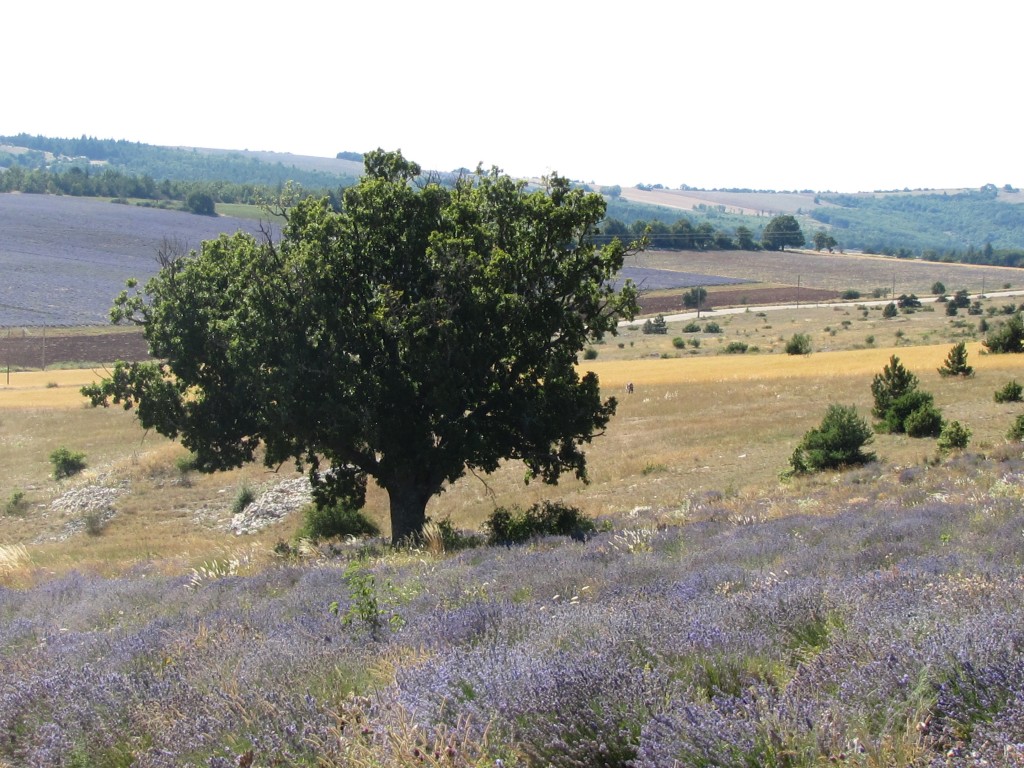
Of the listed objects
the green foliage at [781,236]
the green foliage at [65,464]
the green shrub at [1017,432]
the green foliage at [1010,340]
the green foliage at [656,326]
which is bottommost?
the green foliage at [65,464]

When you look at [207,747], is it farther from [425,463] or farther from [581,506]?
[581,506]

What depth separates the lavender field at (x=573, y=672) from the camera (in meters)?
3.69

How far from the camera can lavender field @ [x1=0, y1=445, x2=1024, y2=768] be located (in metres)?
3.69

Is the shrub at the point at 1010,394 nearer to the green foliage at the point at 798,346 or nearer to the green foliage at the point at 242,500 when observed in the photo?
the green foliage at the point at 242,500

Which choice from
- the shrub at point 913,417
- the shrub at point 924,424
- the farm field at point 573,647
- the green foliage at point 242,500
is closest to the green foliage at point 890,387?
the shrub at point 913,417

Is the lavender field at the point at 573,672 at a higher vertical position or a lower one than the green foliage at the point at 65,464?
higher

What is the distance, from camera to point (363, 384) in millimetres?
17047

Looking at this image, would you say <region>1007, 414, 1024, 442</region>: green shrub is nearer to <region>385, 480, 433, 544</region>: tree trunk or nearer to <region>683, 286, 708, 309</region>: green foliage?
<region>385, 480, 433, 544</region>: tree trunk

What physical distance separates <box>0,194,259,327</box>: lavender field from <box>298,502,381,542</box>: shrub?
42539 millimetres

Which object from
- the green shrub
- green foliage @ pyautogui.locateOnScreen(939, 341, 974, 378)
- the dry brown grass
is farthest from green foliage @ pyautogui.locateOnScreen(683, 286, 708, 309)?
the green shrub

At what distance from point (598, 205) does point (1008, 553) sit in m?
11.3

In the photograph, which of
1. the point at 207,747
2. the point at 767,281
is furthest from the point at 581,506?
the point at 767,281

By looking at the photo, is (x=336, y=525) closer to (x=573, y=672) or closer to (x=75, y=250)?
(x=573, y=672)

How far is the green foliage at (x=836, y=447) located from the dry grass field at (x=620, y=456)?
31.4 inches
